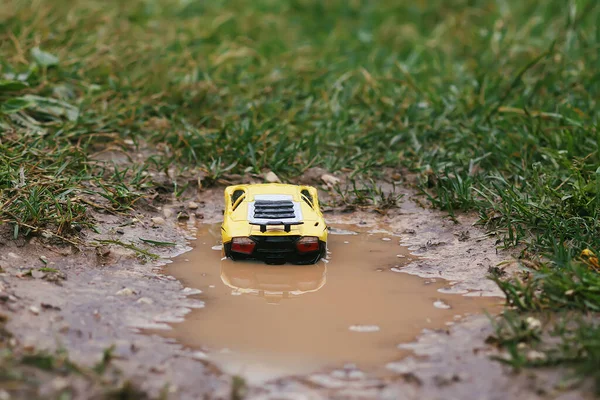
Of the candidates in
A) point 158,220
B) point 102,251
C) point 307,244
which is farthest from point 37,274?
point 307,244

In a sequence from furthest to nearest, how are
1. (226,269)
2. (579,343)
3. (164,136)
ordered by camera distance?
(164,136) < (226,269) < (579,343)

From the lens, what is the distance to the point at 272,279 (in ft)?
17.8

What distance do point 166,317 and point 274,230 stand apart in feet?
3.32

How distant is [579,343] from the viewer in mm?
4172

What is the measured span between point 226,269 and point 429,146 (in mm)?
2828

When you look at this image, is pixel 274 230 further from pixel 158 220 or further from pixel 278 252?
pixel 158 220

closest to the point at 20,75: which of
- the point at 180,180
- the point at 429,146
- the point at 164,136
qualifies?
the point at 164,136

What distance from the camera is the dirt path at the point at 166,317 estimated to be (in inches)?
157

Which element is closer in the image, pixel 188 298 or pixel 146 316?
pixel 146 316

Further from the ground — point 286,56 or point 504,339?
point 286,56

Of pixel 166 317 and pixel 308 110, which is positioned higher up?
pixel 308 110

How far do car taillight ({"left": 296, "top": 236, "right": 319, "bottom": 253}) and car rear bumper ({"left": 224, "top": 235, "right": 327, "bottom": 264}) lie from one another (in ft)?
0.08

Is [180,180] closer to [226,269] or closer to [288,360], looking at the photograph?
[226,269]

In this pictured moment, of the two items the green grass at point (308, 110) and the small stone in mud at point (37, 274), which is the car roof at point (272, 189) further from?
the small stone in mud at point (37, 274)
